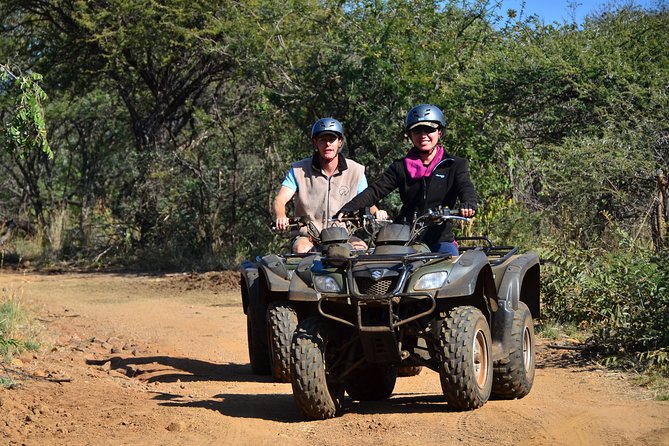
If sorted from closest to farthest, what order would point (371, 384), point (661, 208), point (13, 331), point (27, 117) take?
point (371, 384) → point (27, 117) → point (13, 331) → point (661, 208)

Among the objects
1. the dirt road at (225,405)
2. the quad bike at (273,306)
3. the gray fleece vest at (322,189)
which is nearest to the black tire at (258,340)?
the quad bike at (273,306)

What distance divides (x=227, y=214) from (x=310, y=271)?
1261 cm

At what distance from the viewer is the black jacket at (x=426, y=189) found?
7.68m

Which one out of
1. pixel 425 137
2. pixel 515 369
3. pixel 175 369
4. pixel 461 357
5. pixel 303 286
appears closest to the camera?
pixel 461 357

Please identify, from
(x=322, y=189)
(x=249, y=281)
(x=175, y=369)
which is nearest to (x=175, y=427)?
(x=249, y=281)

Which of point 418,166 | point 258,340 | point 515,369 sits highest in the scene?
point 418,166

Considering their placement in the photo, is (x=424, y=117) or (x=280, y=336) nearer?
(x=280, y=336)

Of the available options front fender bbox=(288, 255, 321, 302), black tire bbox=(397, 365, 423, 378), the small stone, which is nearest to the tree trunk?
black tire bbox=(397, 365, 423, 378)

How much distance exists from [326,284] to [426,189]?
146 centimetres

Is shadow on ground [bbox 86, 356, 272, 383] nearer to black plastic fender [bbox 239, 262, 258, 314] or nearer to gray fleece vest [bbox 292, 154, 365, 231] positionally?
black plastic fender [bbox 239, 262, 258, 314]

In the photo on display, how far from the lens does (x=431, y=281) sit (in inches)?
254

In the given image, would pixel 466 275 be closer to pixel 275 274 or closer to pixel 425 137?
pixel 425 137

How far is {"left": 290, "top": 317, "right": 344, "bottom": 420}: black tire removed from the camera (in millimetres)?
6449

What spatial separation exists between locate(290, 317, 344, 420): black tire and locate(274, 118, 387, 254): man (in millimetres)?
2055
